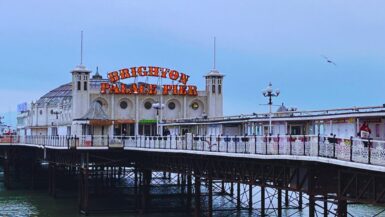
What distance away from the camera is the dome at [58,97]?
372ft

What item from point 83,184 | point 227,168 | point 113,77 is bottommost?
point 83,184

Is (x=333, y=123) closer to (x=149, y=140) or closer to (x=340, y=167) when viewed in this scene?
(x=340, y=167)

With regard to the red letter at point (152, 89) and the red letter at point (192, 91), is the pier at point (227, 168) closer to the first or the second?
the red letter at point (152, 89)

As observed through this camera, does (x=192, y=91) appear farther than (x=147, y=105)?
Yes

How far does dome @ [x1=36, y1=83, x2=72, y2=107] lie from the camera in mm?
113300

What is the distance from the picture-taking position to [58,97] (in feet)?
384

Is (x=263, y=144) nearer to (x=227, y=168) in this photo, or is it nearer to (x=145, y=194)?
(x=227, y=168)

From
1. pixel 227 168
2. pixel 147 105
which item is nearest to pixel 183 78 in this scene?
pixel 147 105

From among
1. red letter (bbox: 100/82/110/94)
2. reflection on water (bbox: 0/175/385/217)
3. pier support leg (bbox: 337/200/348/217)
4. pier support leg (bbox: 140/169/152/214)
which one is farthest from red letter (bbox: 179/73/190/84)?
pier support leg (bbox: 337/200/348/217)

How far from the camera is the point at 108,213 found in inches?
2436

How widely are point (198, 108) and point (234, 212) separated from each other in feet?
98.6

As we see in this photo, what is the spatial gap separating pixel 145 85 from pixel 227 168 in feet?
132

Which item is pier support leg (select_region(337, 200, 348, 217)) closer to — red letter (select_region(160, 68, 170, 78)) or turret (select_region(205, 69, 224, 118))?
turret (select_region(205, 69, 224, 118))

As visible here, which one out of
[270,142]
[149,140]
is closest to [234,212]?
[149,140]
